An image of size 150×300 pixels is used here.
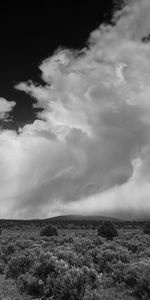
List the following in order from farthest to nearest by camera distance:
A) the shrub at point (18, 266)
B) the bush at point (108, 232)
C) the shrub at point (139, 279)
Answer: the bush at point (108, 232), the shrub at point (18, 266), the shrub at point (139, 279)

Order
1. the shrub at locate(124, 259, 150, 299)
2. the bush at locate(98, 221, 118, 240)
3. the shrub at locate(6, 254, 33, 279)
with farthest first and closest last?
the bush at locate(98, 221, 118, 240), the shrub at locate(6, 254, 33, 279), the shrub at locate(124, 259, 150, 299)

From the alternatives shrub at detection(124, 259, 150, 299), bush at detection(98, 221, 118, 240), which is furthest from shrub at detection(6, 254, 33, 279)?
bush at detection(98, 221, 118, 240)

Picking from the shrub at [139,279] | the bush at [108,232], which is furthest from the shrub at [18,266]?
the bush at [108,232]

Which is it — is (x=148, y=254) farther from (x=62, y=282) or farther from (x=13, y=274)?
(x=62, y=282)

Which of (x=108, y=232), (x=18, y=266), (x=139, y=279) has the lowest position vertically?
(x=139, y=279)

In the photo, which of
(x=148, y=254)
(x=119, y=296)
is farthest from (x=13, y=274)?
(x=148, y=254)

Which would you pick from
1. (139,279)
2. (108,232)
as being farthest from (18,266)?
(108,232)

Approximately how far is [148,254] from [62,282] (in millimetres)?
13215

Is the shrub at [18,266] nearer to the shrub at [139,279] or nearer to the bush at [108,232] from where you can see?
the shrub at [139,279]

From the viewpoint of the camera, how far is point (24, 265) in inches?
784

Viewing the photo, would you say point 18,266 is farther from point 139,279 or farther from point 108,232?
point 108,232

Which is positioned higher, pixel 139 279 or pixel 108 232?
pixel 108 232

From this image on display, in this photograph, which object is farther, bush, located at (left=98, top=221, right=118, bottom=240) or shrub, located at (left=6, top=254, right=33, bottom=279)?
bush, located at (left=98, top=221, right=118, bottom=240)

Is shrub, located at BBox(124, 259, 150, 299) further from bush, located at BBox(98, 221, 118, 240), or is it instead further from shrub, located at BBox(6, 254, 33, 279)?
bush, located at BBox(98, 221, 118, 240)
